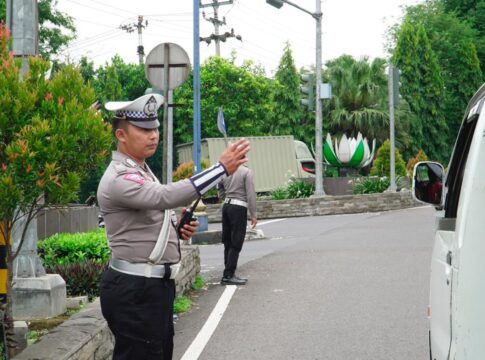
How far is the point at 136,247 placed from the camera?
4.63 m

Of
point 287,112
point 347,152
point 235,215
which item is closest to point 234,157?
point 235,215

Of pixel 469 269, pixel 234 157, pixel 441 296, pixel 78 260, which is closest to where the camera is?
pixel 469 269

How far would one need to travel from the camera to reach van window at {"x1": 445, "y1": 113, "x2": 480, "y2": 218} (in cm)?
420

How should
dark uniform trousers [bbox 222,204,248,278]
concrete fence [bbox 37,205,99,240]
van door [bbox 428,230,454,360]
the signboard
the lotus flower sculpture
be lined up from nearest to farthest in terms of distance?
van door [bbox 428,230,454,360] → the signboard → dark uniform trousers [bbox 222,204,248,278] → concrete fence [bbox 37,205,99,240] → the lotus flower sculpture

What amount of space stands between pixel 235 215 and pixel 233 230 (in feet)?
0.67

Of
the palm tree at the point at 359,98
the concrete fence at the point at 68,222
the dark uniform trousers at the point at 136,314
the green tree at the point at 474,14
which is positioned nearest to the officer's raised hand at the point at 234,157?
the dark uniform trousers at the point at 136,314

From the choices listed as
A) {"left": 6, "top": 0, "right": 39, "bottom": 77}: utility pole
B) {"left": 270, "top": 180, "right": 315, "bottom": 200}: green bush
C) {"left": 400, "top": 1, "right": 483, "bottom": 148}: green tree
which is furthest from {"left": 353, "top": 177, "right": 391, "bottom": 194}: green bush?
{"left": 400, "top": 1, "right": 483, "bottom": 148}: green tree

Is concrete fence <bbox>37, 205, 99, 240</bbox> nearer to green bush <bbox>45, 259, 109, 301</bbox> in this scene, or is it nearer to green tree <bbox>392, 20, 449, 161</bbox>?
green bush <bbox>45, 259, 109, 301</bbox>

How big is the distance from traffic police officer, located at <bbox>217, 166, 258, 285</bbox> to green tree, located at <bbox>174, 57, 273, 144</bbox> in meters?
44.2

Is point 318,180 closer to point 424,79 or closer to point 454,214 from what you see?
point 454,214

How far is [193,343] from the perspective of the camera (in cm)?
792

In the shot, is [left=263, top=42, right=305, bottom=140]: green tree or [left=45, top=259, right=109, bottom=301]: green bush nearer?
[left=45, top=259, right=109, bottom=301]: green bush

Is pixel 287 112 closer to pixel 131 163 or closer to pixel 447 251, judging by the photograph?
pixel 131 163

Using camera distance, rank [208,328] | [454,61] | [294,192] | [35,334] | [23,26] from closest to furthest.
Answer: [35,334] < [23,26] < [208,328] < [294,192] < [454,61]
